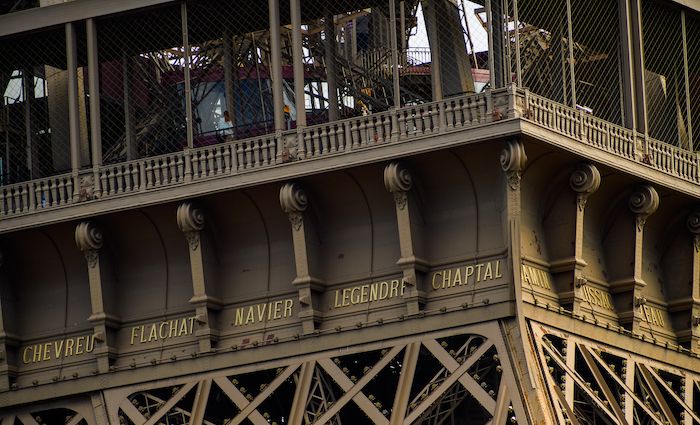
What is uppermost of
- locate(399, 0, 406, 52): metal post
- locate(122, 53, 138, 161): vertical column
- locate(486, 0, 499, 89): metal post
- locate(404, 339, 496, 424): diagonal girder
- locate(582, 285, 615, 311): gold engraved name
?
locate(399, 0, 406, 52): metal post

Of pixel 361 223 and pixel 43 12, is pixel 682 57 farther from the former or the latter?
pixel 43 12

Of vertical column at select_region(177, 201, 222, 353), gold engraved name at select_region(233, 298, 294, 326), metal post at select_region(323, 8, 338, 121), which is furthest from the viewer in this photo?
metal post at select_region(323, 8, 338, 121)

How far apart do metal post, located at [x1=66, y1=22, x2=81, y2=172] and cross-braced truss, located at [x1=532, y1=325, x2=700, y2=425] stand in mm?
10000

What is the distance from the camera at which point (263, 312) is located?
178 ft

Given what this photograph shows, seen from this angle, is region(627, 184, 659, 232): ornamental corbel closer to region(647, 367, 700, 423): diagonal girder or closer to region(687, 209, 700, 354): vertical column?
region(687, 209, 700, 354): vertical column

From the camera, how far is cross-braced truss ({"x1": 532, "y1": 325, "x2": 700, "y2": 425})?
51.8 m

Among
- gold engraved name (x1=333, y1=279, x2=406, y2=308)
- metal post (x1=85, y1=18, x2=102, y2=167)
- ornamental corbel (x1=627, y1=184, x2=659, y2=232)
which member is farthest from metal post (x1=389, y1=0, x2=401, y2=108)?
metal post (x1=85, y1=18, x2=102, y2=167)

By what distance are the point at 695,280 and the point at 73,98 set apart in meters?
12.6

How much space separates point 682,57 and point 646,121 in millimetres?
3491

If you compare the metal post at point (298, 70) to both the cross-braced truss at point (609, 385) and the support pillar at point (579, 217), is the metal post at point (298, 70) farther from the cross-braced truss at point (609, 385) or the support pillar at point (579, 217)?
the cross-braced truss at point (609, 385)

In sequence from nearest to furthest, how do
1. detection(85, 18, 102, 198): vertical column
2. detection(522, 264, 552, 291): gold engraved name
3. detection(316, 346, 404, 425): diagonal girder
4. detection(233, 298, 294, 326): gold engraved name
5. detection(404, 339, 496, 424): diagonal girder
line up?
1. detection(404, 339, 496, 424): diagonal girder
2. detection(316, 346, 404, 425): diagonal girder
3. detection(522, 264, 552, 291): gold engraved name
4. detection(233, 298, 294, 326): gold engraved name
5. detection(85, 18, 102, 198): vertical column

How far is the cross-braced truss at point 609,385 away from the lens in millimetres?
51750

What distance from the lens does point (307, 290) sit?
2109 inches

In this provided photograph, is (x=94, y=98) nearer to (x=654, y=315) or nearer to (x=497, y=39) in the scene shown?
(x=497, y=39)
